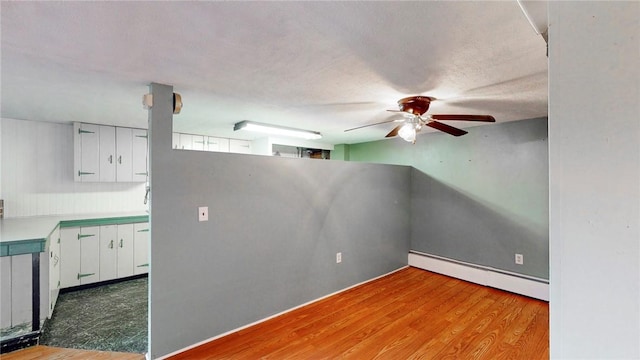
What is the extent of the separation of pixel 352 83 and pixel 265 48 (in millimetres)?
783

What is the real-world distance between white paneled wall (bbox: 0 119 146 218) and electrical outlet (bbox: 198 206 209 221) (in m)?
2.60

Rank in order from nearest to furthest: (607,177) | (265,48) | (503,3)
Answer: (607,177), (503,3), (265,48)

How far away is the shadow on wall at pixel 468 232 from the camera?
3.30 meters

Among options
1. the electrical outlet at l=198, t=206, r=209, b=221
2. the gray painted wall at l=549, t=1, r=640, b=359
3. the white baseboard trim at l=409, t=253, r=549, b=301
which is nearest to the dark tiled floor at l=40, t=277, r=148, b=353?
the electrical outlet at l=198, t=206, r=209, b=221

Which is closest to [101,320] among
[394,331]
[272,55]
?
[394,331]

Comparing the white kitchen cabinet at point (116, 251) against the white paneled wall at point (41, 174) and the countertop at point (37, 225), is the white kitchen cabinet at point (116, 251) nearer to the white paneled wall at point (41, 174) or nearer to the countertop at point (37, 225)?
the countertop at point (37, 225)

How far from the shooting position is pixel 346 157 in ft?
18.3

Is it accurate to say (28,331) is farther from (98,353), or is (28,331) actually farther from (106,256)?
(106,256)

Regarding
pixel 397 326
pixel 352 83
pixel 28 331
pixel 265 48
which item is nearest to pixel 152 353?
pixel 28 331

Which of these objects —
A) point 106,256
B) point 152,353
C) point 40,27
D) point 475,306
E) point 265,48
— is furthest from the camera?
point 106,256

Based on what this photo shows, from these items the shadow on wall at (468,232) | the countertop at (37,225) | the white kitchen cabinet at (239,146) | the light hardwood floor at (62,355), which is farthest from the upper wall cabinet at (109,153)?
the shadow on wall at (468,232)

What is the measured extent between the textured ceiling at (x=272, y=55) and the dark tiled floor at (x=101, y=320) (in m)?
2.10

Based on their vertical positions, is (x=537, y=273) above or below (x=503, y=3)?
below

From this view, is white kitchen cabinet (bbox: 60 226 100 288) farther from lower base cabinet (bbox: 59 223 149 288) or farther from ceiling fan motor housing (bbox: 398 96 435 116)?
ceiling fan motor housing (bbox: 398 96 435 116)
